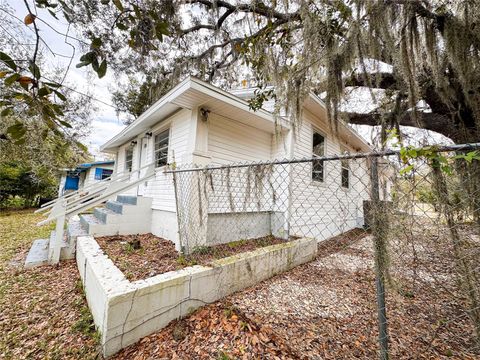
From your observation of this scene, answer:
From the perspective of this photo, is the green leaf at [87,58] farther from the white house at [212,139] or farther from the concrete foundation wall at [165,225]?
the concrete foundation wall at [165,225]

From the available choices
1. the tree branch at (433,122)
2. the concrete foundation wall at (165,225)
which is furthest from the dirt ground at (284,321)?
the tree branch at (433,122)

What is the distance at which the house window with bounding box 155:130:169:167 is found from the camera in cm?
525

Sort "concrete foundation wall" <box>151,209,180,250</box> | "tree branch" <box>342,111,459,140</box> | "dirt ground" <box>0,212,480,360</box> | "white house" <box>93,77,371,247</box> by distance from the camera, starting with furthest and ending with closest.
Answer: "concrete foundation wall" <box>151,209,180,250</box>, "white house" <box>93,77,371,247</box>, "tree branch" <box>342,111,459,140</box>, "dirt ground" <box>0,212,480,360</box>

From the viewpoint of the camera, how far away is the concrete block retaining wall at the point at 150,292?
5.98ft

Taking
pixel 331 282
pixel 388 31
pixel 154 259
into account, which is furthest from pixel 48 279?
pixel 388 31

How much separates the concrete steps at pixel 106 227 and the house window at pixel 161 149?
1017 mm

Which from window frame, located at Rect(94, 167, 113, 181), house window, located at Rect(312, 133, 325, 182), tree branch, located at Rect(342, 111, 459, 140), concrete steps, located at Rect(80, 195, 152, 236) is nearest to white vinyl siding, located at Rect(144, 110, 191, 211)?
concrete steps, located at Rect(80, 195, 152, 236)

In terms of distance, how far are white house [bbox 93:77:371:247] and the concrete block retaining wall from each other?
4.17 ft

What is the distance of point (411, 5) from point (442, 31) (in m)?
0.51

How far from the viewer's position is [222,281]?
258 cm

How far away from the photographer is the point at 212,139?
14.3 feet

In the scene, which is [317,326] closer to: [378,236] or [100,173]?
[378,236]

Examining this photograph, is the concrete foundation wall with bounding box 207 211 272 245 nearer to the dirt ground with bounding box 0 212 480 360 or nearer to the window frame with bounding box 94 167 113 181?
the dirt ground with bounding box 0 212 480 360

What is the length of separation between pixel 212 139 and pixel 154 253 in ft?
7.93
